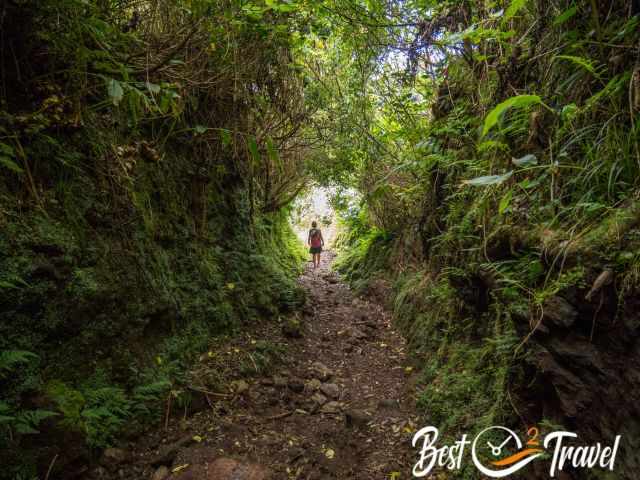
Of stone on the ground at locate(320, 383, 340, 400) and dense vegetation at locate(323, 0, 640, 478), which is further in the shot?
stone on the ground at locate(320, 383, 340, 400)

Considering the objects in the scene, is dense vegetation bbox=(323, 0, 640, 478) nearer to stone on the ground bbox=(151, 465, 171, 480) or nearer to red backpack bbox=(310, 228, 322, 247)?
stone on the ground bbox=(151, 465, 171, 480)

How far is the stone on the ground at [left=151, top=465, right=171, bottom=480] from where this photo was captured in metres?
2.82

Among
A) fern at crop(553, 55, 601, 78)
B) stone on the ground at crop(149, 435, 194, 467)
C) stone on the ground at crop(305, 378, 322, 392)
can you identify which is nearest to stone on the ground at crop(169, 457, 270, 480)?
stone on the ground at crop(149, 435, 194, 467)

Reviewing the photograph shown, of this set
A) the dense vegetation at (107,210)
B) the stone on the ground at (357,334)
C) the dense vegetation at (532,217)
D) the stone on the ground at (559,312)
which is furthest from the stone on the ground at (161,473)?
the stone on the ground at (357,334)

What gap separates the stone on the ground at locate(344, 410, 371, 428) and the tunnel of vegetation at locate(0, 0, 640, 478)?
0.62 metres

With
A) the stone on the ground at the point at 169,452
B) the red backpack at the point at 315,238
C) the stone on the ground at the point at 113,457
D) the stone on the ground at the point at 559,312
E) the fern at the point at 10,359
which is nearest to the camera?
the stone on the ground at the point at 559,312

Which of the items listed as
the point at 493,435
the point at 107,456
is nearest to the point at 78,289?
the point at 107,456

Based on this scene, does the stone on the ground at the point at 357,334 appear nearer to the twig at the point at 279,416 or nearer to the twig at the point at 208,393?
the twig at the point at 279,416

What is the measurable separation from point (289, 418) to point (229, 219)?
3468 millimetres

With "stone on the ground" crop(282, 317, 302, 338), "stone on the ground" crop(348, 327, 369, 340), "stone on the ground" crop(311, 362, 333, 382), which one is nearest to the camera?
"stone on the ground" crop(311, 362, 333, 382)

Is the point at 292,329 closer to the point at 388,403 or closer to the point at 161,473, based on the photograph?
the point at 388,403

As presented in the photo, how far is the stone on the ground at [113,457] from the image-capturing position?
278 centimetres

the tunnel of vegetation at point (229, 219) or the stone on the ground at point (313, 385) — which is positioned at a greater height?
the tunnel of vegetation at point (229, 219)

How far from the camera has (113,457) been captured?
2.82 meters
